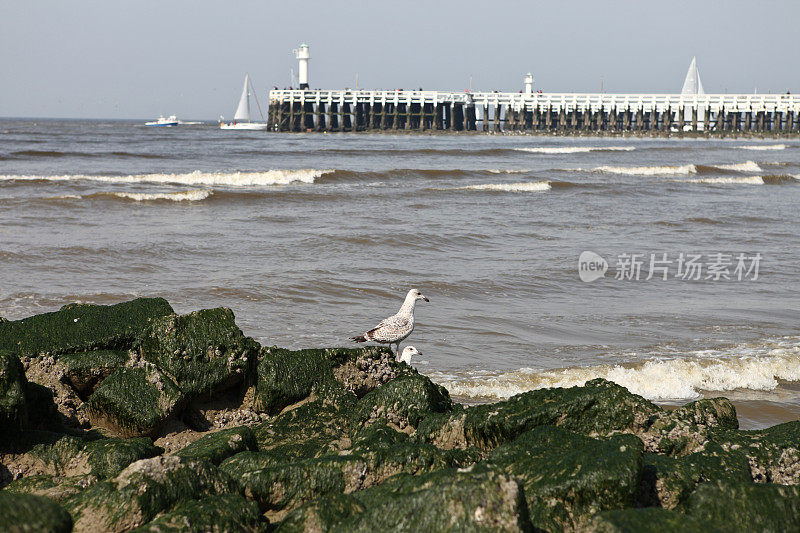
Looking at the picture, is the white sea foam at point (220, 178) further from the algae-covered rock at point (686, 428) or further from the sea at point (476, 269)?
the algae-covered rock at point (686, 428)

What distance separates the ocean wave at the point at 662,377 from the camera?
17.9 feet

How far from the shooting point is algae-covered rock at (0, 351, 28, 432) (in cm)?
Answer: 363

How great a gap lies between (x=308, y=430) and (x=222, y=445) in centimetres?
59

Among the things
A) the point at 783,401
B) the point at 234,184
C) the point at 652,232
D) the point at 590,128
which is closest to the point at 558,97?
the point at 590,128

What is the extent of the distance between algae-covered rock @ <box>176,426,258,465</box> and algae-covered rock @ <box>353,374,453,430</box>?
618mm

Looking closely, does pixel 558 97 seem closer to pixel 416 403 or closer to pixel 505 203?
pixel 505 203

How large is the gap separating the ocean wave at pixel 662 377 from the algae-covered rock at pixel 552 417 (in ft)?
4.68

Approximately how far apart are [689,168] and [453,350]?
81.8 feet

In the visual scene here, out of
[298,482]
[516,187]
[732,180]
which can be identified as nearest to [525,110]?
[732,180]

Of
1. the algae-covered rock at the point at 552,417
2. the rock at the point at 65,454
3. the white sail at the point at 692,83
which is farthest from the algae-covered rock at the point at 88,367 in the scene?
the white sail at the point at 692,83

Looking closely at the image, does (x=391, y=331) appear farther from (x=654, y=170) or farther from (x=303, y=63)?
(x=303, y=63)

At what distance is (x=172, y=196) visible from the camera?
58.9ft

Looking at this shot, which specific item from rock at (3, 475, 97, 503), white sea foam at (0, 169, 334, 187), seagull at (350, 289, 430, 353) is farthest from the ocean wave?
white sea foam at (0, 169, 334, 187)

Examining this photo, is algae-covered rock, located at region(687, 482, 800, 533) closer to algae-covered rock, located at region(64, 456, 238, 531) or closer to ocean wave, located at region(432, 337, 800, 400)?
algae-covered rock, located at region(64, 456, 238, 531)
